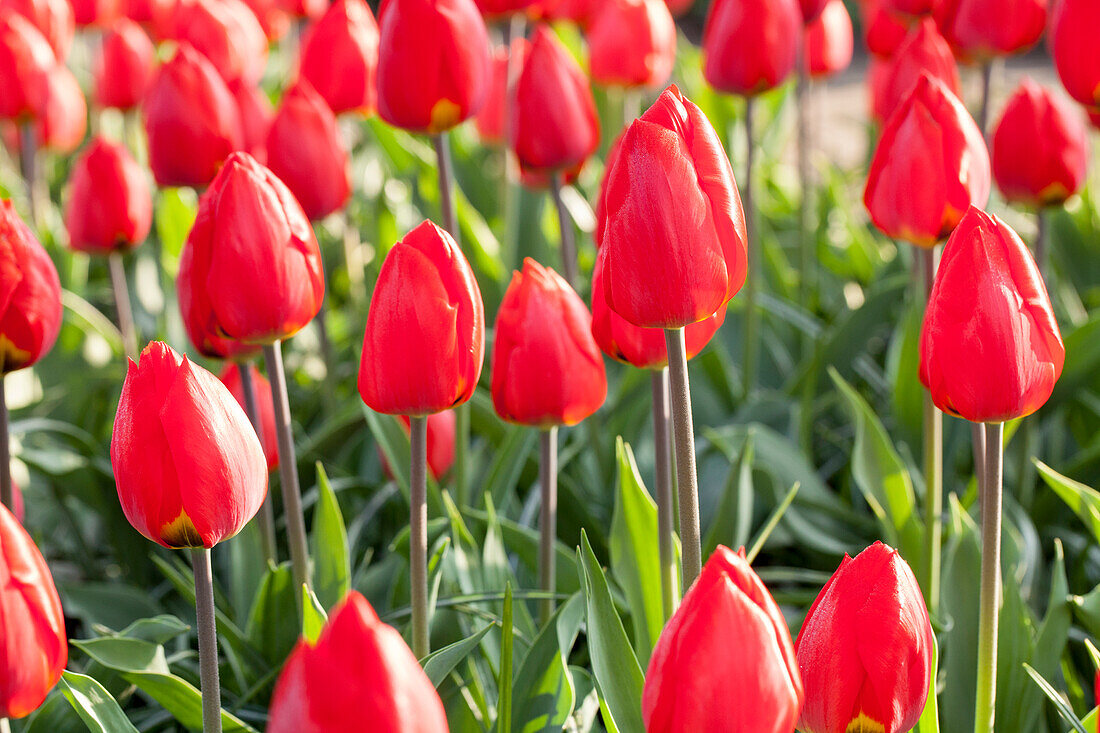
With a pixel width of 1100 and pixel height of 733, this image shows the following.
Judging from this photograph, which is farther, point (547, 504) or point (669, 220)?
point (547, 504)

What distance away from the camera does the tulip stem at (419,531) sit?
879mm

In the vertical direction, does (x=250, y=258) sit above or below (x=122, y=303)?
above

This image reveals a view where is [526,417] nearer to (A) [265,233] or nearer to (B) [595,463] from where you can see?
(A) [265,233]

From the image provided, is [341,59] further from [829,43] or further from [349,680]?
[349,680]

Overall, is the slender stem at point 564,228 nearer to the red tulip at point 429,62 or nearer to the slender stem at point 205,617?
the red tulip at point 429,62

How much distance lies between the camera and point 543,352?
0.94 meters

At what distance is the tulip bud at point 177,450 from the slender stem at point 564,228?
32.3 inches

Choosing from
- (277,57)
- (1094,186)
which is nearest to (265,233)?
(1094,186)

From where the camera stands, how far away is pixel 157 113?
4.74 ft

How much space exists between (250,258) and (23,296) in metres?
0.21

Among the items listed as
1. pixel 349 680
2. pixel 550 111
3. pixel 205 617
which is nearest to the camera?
pixel 349 680

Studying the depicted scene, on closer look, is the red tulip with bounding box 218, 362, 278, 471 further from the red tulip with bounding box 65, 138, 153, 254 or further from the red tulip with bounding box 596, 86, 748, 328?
the red tulip with bounding box 596, 86, 748, 328

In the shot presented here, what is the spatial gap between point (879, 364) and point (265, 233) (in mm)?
1297

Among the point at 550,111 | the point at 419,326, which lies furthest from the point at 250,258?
the point at 550,111
